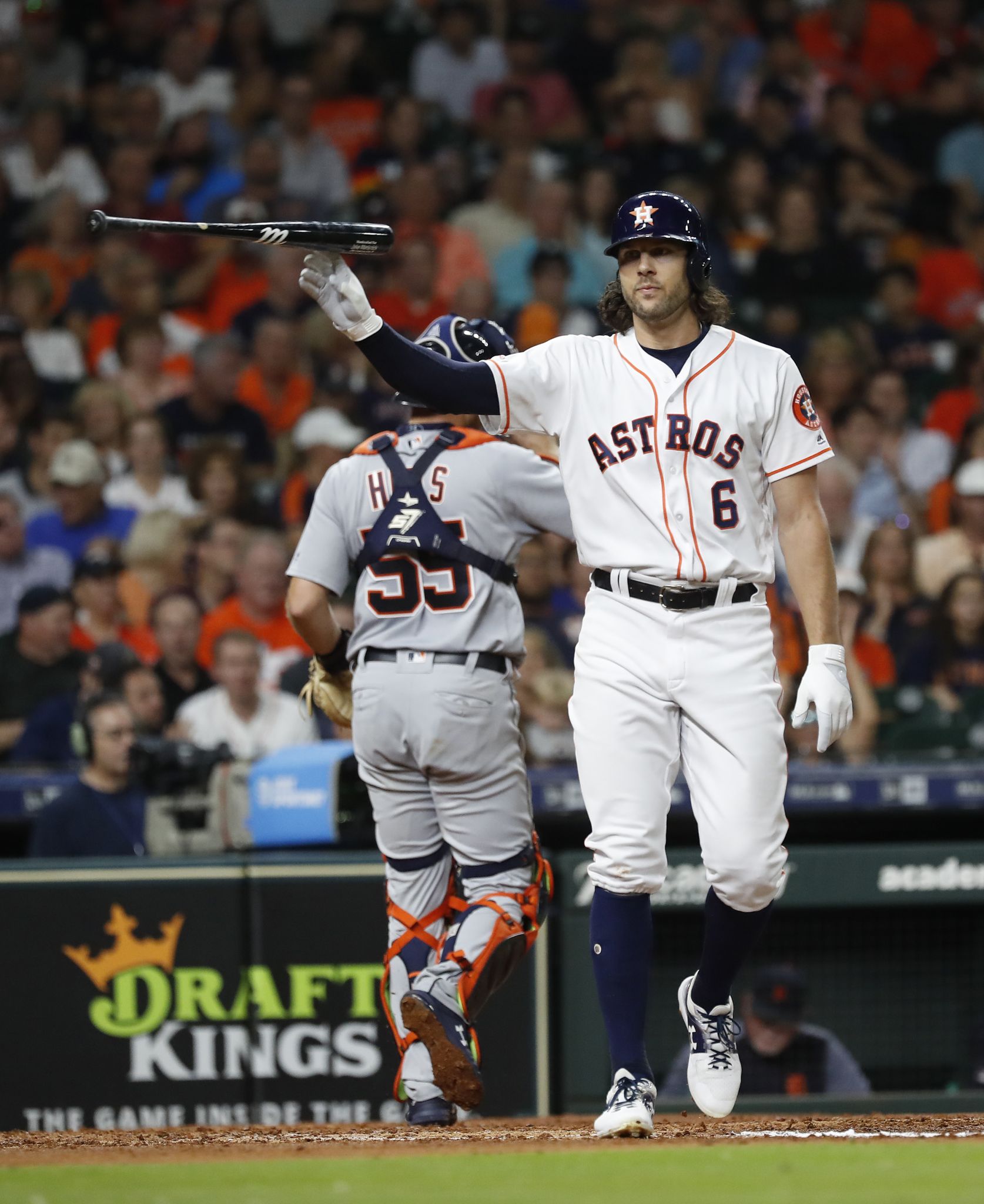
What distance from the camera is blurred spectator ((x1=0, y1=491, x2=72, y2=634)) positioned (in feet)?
28.2

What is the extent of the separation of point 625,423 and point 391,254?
6386 mm

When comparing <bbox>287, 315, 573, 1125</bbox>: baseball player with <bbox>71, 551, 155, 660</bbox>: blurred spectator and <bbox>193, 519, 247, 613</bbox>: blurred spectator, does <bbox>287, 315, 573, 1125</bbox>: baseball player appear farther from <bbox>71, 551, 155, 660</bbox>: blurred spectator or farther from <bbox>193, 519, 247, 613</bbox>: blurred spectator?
<bbox>193, 519, 247, 613</bbox>: blurred spectator

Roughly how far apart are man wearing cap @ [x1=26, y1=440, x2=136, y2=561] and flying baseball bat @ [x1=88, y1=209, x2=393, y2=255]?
4.77 meters

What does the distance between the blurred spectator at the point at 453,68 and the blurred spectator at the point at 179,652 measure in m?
4.98

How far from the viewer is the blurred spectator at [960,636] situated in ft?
26.8

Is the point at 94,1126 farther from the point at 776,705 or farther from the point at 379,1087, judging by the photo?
the point at 776,705

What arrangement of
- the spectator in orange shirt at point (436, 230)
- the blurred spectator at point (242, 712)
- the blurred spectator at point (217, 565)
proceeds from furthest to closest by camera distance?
the spectator in orange shirt at point (436, 230) < the blurred spectator at point (217, 565) < the blurred spectator at point (242, 712)

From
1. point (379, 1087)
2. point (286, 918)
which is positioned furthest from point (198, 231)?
point (379, 1087)

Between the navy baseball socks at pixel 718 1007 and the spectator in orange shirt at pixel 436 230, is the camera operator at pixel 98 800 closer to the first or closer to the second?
the navy baseball socks at pixel 718 1007

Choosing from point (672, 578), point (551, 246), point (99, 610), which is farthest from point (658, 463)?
point (551, 246)

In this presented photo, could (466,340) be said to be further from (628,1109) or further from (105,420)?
(105,420)

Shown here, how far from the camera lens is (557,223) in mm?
10773

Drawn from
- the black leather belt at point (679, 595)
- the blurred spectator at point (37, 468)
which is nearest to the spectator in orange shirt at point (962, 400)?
the blurred spectator at point (37, 468)

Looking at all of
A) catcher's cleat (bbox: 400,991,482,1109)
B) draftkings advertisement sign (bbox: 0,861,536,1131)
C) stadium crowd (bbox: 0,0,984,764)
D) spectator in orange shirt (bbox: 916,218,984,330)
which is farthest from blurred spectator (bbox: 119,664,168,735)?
spectator in orange shirt (bbox: 916,218,984,330)
